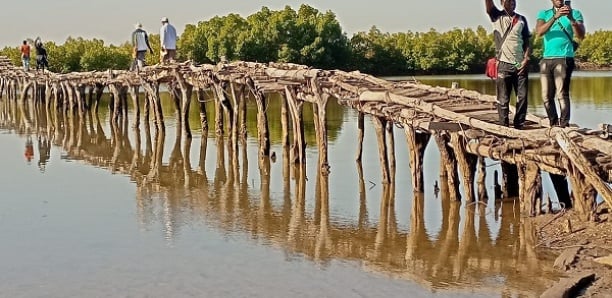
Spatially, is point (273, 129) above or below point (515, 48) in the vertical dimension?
below

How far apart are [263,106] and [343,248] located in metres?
7.98

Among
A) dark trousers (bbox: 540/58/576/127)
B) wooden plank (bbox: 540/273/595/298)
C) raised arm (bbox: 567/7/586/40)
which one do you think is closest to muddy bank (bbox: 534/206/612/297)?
wooden plank (bbox: 540/273/595/298)

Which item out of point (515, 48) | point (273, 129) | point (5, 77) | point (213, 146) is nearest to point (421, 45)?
point (5, 77)

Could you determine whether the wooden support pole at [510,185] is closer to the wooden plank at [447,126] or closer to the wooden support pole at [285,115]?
the wooden plank at [447,126]

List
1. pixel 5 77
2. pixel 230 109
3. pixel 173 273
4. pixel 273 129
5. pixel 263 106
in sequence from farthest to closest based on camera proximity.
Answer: pixel 5 77, pixel 273 129, pixel 230 109, pixel 263 106, pixel 173 273

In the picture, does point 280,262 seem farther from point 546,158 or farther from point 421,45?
point 421,45

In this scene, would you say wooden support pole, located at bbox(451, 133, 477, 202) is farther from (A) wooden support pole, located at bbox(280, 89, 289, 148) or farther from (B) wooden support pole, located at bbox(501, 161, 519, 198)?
(A) wooden support pole, located at bbox(280, 89, 289, 148)

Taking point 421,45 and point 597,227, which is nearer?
point 597,227

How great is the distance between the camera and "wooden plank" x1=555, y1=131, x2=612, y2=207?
8.71 m

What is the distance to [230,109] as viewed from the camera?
20.3m

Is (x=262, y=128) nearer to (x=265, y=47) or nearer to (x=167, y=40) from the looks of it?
(x=167, y=40)

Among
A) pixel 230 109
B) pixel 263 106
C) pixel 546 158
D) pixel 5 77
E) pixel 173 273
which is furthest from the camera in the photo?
pixel 5 77

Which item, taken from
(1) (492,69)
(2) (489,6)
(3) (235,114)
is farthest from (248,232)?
(3) (235,114)

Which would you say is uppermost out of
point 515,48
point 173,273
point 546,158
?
point 515,48
